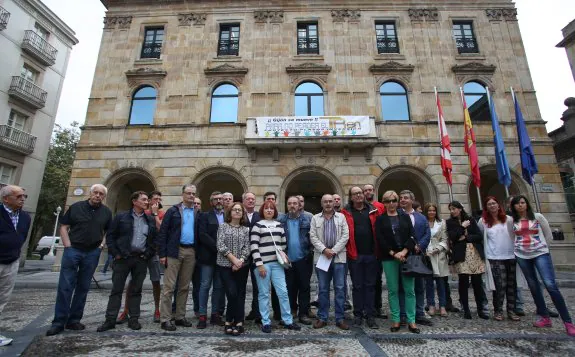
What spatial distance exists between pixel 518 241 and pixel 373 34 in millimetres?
13291

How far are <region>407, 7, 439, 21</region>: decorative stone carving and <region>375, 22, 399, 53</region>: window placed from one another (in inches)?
41.0

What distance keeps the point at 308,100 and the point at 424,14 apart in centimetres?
781

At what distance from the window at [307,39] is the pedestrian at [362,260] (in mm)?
12257

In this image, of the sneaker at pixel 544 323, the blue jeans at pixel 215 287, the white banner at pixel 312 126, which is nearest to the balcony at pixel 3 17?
the white banner at pixel 312 126

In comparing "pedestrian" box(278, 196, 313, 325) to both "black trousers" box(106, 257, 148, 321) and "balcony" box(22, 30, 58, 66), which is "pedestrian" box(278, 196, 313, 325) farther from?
"balcony" box(22, 30, 58, 66)

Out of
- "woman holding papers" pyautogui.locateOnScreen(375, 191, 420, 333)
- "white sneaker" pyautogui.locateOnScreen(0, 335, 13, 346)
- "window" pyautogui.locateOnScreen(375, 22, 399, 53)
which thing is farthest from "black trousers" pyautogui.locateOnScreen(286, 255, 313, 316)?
"window" pyautogui.locateOnScreen(375, 22, 399, 53)

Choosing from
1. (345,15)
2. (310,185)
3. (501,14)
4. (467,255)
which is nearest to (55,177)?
(310,185)

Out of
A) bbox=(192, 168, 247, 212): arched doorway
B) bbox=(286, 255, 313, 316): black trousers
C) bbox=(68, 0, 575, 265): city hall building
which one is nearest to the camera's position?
bbox=(286, 255, 313, 316): black trousers

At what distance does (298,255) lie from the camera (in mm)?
5066

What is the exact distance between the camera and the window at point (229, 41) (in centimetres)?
1544

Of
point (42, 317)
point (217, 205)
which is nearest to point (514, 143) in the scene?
point (217, 205)

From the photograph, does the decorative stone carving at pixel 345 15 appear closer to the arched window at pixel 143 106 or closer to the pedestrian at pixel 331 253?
the arched window at pixel 143 106

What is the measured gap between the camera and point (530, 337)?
13.2ft

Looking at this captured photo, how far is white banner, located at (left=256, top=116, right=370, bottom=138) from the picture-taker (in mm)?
12992
